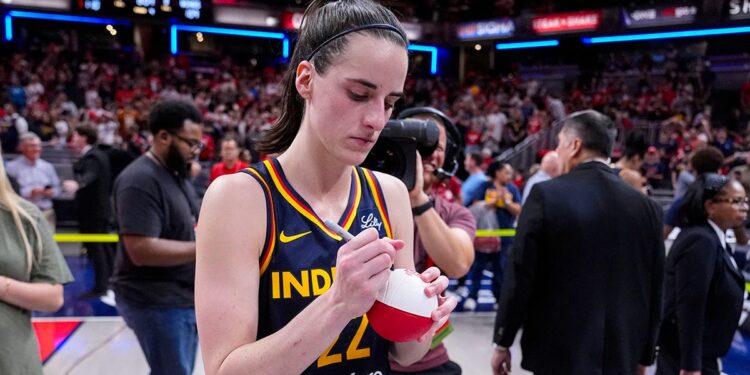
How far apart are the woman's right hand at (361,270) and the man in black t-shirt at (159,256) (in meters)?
1.93

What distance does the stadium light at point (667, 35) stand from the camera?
17109 millimetres

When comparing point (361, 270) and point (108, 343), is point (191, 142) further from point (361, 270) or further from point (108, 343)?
point (108, 343)

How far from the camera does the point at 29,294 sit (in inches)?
76.9

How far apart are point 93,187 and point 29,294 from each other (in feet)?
14.9

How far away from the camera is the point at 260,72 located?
2052 centimetres

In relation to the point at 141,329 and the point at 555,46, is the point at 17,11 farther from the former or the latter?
the point at 141,329

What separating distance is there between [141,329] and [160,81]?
1659cm

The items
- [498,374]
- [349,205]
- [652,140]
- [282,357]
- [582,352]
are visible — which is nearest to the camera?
[282,357]

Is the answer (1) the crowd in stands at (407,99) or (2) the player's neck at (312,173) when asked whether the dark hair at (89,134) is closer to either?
(1) the crowd in stands at (407,99)

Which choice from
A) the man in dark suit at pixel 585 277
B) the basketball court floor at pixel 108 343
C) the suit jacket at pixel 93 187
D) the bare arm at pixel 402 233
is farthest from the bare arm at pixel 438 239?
the suit jacket at pixel 93 187

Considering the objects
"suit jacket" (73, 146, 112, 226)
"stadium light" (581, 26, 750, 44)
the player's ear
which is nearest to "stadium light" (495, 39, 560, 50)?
"stadium light" (581, 26, 750, 44)

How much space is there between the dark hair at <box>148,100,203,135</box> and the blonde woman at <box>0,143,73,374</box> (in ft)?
3.05

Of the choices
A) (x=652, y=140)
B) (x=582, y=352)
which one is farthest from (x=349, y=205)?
(x=652, y=140)

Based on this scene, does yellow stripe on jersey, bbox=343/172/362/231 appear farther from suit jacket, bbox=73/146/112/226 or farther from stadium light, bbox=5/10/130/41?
stadium light, bbox=5/10/130/41
